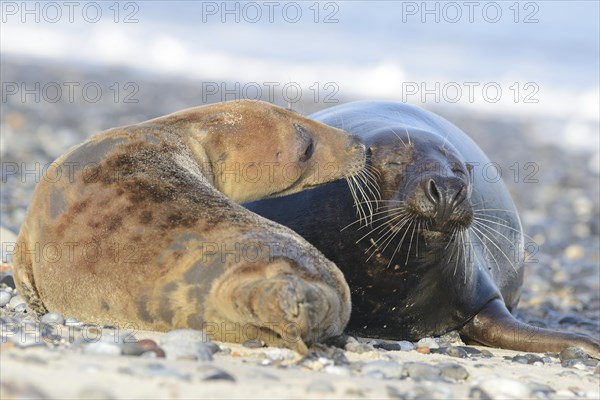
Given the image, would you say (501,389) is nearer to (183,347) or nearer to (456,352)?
(183,347)

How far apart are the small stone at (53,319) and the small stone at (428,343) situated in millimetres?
1941

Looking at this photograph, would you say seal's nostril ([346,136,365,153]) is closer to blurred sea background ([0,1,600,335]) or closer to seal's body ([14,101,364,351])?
seal's body ([14,101,364,351])

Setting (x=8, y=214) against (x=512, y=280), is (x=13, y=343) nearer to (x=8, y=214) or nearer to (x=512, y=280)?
(x=512, y=280)

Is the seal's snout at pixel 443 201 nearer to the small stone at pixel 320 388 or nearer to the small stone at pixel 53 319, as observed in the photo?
the small stone at pixel 53 319

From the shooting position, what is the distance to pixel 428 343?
5.64m

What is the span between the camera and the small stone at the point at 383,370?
4004mm

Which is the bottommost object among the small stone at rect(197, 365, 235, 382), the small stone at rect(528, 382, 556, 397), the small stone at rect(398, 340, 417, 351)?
the small stone at rect(398, 340, 417, 351)

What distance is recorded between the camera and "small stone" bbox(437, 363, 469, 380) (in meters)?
4.16

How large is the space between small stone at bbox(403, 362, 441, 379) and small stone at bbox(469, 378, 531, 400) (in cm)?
24

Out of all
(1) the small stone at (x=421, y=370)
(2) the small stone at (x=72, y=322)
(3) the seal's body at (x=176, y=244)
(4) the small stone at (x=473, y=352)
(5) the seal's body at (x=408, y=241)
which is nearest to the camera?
(1) the small stone at (x=421, y=370)

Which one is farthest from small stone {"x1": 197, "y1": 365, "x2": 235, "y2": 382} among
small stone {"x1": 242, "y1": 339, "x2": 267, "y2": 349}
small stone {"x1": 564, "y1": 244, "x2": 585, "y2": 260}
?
small stone {"x1": 564, "y1": 244, "x2": 585, "y2": 260}

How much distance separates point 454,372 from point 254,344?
2.80 ft

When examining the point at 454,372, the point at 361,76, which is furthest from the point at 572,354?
the point at 361,76

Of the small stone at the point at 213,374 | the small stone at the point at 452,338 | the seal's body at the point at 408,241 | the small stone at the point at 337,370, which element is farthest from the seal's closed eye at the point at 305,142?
the small stone at the point at 213,374
